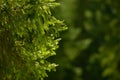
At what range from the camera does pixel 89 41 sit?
1655 cm

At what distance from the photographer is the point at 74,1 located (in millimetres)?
17047

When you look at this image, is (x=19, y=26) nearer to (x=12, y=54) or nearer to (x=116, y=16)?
(x=12, y=54)

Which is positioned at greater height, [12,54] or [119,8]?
[119,8]

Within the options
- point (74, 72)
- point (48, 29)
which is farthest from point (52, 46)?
point (74, 72)

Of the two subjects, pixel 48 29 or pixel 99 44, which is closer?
pixel 48 29

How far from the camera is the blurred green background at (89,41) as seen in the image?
52.3ft

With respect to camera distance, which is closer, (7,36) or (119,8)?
(7,36)

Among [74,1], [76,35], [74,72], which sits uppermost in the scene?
[74,1]

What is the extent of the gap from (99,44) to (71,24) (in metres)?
1.08

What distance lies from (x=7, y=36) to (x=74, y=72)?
11920 mm

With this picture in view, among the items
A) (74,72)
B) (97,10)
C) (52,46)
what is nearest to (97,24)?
(97,10)

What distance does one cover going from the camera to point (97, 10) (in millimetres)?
16750

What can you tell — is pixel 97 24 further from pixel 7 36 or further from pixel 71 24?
pixel 7 36

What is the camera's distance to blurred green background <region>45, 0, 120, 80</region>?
15945 mm
